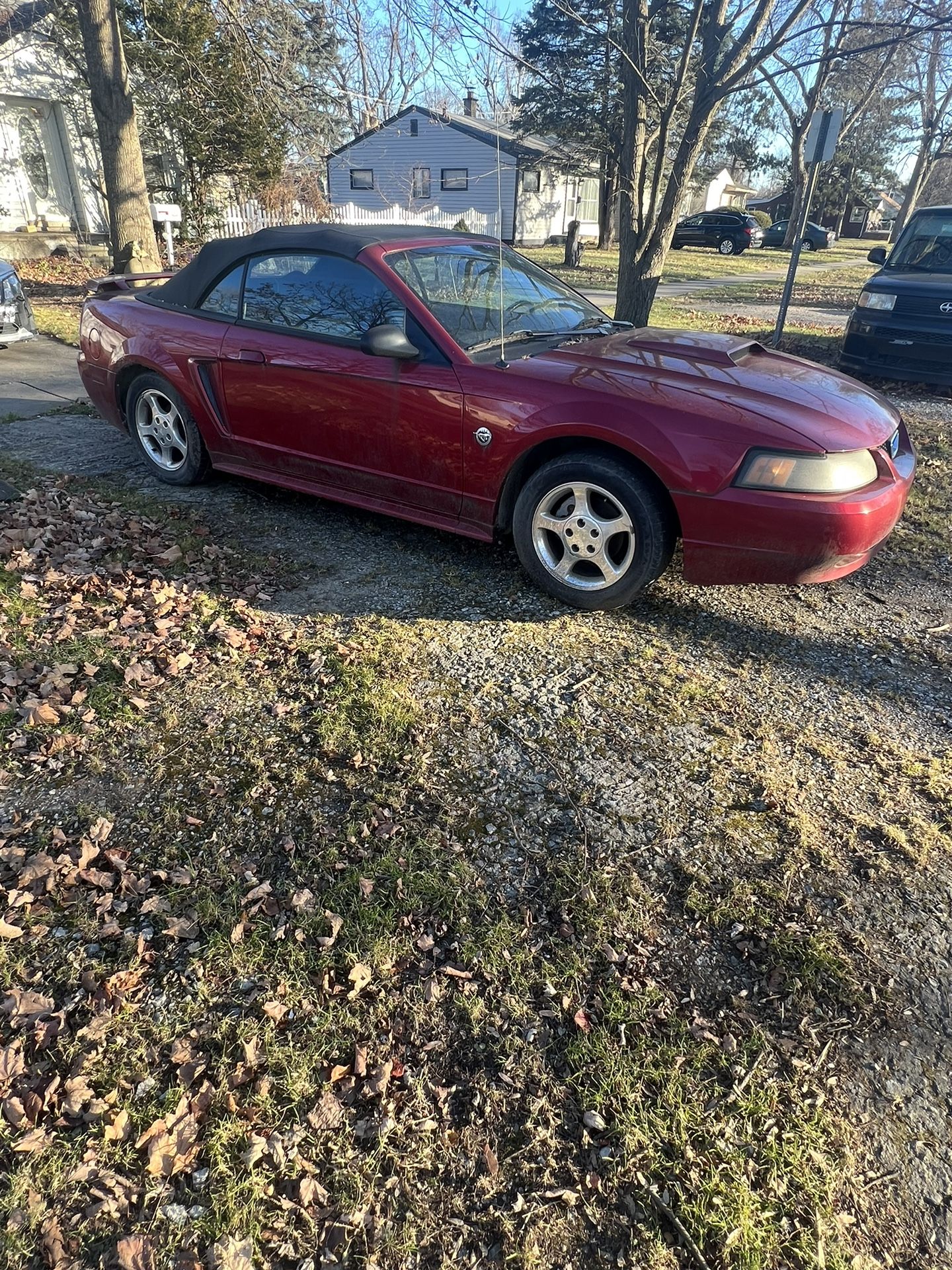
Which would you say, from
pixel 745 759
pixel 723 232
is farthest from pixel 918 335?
pixel 723 232

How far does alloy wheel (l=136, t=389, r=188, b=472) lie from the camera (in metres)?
5.12

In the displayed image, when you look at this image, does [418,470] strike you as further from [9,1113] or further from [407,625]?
[9,1113]

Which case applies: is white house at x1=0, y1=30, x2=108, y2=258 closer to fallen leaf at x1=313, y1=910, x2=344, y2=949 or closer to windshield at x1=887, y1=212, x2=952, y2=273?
windshield at x1=887, y1=212, x2=952, y2=273

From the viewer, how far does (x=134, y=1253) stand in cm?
157

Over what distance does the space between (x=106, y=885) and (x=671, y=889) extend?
169 centimetres

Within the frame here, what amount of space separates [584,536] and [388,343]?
4.31ft

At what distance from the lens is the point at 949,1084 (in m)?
1.90

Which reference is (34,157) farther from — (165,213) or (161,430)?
(161,430)

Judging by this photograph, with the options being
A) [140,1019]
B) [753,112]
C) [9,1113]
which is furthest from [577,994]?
[753,112]

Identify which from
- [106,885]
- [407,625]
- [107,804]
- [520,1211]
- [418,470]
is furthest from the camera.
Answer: [418,470]

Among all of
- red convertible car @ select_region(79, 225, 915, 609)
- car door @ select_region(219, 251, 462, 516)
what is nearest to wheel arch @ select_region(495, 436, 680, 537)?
red convertible car @ select_region(79, 225, 915, 609)

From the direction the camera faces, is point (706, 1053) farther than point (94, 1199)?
Yes

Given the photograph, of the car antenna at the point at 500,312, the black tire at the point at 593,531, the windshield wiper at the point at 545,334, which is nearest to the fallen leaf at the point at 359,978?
the black tire at the point at 593,531

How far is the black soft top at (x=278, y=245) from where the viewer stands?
14.0 feet
